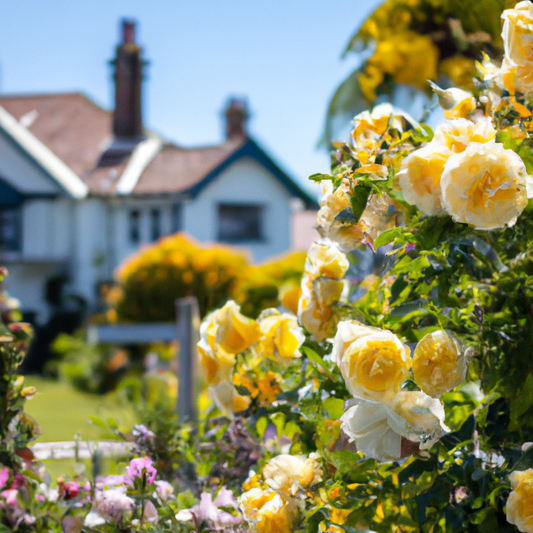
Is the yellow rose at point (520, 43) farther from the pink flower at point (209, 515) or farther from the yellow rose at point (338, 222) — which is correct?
the pink flower at point (209, 515)

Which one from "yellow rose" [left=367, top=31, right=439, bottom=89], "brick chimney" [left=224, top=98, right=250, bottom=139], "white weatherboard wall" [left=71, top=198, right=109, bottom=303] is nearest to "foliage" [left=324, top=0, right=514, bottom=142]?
"yellow rose" [left=367, top=31, right=439, bottom=89]

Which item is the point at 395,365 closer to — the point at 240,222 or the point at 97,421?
the point at 97,421

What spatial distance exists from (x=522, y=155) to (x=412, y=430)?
0.45 metres

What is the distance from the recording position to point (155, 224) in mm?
17344

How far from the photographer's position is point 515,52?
118 cm

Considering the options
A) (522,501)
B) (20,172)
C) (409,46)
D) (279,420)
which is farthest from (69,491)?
(20,172)

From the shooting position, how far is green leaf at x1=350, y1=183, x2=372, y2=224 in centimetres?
99

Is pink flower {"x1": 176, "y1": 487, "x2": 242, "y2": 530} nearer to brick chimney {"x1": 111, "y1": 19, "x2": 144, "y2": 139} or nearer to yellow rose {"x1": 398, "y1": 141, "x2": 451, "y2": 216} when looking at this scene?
yellow rose {"x1": 398, "y1": 141, "x2": 451, "y2": 216}

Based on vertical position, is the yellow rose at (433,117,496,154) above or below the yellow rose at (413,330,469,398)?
above

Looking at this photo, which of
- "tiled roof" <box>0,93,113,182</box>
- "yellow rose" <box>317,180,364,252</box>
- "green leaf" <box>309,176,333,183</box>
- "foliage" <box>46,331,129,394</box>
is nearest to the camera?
"green leaf" <box>309,176,333,183</box>

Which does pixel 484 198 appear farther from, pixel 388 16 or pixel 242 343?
pixel 388 16

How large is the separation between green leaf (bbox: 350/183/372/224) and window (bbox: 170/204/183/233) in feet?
52.5

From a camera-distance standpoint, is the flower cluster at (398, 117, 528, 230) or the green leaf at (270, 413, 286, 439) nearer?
the flower cluster at (398, 117, 528, 230)

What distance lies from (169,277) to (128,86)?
26.6ft
